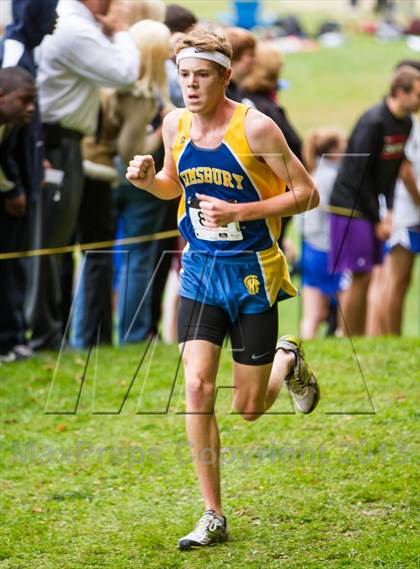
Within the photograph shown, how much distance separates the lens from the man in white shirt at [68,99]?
767 centimetres

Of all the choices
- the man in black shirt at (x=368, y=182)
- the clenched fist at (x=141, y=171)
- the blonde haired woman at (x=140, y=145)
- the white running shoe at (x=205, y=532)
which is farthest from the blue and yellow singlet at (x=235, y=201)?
the man in black shirt at (x=368, y=182)

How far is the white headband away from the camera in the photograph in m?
4.77

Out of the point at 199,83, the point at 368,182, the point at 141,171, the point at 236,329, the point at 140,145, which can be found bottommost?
the point at 368,182

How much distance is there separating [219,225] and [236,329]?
0.55 meters

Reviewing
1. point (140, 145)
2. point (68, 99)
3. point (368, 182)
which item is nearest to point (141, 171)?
point (68, 99)

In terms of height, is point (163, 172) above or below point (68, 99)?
above

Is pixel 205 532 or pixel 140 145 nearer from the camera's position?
pixel 205 532

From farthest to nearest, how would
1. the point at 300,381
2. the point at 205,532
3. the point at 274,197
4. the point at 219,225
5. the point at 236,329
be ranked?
the point at 300,381
the point at 236,329
the point at 205,532
the point at 274,197
the point at 219,225

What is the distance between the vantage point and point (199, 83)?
4777 mm

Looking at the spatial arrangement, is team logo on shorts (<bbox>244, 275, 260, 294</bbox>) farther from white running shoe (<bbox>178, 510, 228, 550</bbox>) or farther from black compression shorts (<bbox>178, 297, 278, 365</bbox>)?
white running shoe (<bbox>178, 510, 228, 550</bbox>)

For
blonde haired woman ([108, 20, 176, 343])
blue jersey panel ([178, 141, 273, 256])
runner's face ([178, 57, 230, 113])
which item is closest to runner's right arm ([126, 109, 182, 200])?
blue jersey panel ([178, 141, 273, 256])

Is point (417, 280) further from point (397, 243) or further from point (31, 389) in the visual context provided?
point (31, 389)

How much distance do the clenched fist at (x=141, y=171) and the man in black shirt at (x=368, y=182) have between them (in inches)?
160

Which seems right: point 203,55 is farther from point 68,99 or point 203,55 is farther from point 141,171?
point 68,99
